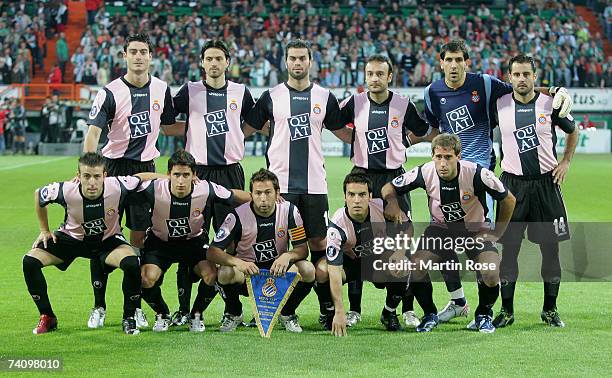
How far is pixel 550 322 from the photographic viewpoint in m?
7.39

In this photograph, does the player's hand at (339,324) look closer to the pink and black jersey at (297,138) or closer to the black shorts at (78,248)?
the pink and black jersey at (297,138)

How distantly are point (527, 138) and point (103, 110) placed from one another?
129 inches

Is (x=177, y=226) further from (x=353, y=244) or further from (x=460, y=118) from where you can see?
(x=460, y=118)

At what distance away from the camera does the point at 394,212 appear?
7.40m

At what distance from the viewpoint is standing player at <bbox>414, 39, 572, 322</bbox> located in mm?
7895

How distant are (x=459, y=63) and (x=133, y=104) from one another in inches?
102

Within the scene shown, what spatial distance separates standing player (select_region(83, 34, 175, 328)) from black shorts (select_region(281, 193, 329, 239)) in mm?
1160

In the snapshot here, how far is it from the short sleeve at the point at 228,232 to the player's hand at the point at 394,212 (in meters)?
1.09

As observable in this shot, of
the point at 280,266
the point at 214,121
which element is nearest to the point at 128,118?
the point at 214,121

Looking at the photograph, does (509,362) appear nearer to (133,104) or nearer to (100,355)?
(100,355)

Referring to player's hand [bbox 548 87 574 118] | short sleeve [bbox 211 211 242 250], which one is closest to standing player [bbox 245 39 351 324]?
Result: short sleeve [bbox 211 211 242 250]

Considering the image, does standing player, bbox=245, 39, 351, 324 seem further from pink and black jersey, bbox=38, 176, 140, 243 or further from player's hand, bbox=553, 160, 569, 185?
player's hand, bbox=553, 160, 569, 185

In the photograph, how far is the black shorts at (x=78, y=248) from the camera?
734 cm

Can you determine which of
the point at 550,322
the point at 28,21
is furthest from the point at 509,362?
the point at 28,21
